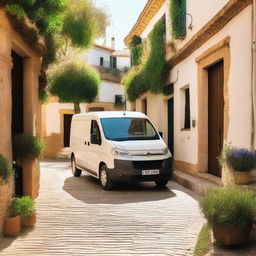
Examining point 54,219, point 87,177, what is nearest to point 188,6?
point 87,177

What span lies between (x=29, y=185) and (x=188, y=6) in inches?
304

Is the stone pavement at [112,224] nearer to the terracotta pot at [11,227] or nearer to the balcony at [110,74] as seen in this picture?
the terracotta pot at [11,227]

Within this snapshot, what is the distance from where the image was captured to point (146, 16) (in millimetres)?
19453

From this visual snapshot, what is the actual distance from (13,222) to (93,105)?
2628 cm

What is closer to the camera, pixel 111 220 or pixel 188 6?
pixel 111 220

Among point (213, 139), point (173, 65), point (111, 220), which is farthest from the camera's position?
point (173, 65)

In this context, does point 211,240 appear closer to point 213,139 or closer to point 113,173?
point 113,173

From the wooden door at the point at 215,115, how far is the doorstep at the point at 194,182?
0.56 metres

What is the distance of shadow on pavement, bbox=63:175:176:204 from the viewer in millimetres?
9719

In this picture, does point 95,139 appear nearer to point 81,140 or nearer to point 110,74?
point 81,140

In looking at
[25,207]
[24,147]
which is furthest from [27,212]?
[24,147]

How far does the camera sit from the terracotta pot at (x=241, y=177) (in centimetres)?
807

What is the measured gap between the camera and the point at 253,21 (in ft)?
27.9

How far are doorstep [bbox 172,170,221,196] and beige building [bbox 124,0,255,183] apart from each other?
0.63 feet
